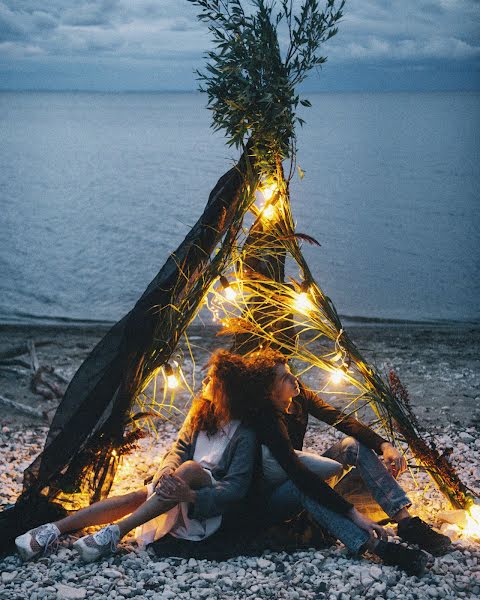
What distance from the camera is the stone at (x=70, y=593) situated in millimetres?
4617

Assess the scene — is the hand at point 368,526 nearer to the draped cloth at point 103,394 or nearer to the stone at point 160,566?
the stone at point 160,566

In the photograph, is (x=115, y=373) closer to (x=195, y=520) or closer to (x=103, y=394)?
(x=103, y=394)

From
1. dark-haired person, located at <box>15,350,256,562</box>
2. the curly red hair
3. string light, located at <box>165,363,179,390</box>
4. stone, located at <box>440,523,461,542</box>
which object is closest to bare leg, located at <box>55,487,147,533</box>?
dark-haired person, located at <box>15,350,256,562</box>

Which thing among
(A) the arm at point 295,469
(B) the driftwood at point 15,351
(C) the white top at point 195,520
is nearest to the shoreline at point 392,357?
(B) the driftwood at point 15,351

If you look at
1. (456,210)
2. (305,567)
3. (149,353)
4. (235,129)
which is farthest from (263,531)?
(456,210)

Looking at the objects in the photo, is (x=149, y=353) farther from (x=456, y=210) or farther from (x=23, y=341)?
(x=456, y=210)

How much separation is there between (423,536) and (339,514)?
60cm

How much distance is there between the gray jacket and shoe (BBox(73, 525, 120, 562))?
18.9 inches

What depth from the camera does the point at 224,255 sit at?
5770mm

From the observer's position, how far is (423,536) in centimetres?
515

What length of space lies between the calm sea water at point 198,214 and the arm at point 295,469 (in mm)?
1859

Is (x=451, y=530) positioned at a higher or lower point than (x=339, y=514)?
lower

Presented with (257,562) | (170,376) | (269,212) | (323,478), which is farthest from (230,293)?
(257,562)

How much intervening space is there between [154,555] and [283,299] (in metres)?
2.12
